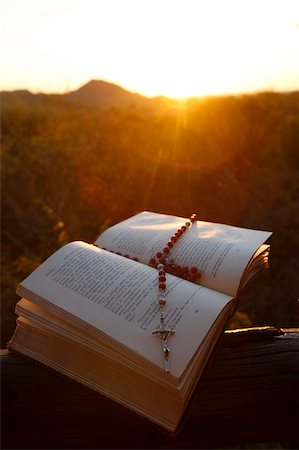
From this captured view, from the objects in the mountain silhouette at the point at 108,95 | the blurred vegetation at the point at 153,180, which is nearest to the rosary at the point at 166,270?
the blurred vegetation at the point at 153,180

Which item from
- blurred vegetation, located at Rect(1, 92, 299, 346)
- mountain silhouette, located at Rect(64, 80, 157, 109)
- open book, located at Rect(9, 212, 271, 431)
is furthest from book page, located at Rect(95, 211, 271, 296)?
mountain silhouette, located at Rect(64, 80, 157, 109)

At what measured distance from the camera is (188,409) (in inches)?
25.5

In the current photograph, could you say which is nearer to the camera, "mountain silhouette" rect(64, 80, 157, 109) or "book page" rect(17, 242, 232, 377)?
"book page" rect(17, 242, 232, 377)

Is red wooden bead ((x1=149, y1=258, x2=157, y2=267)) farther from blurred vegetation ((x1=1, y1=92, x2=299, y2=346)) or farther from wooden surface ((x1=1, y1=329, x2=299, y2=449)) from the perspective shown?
blurred vegetation ((x1=1, y1=92, x2=299, y2=346))

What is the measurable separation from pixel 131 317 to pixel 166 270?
169 millimetres

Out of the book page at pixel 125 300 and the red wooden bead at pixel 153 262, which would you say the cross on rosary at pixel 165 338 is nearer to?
the book page at pixel 125 300

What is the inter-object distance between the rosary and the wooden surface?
3.6 inches

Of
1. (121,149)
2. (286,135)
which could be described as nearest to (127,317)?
(121,149)

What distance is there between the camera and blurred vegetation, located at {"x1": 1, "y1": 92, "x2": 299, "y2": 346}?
344 cm

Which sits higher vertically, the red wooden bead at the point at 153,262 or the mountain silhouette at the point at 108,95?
the mountain silhouette at the point at 108,95

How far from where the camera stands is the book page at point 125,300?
0.63m

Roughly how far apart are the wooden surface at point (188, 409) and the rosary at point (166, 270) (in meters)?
0.09

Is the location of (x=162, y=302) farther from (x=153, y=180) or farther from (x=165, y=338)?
(x=153, y=180)

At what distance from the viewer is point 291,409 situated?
0.71 metres
